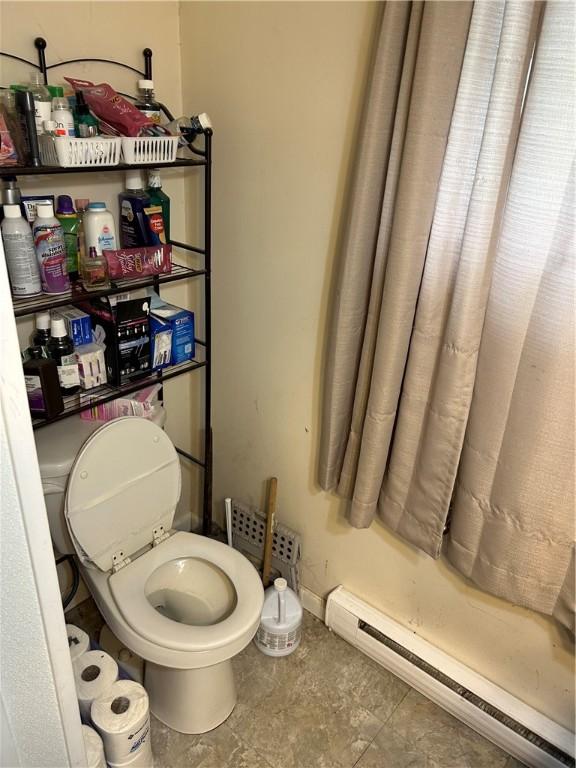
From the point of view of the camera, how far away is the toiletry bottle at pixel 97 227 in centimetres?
141

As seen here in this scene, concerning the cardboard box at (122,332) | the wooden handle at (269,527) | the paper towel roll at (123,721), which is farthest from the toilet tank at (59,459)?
the wooden handle at (269,527)

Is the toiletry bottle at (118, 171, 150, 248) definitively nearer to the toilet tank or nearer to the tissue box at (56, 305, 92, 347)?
the tissue box at (56, 305, 92, 347)

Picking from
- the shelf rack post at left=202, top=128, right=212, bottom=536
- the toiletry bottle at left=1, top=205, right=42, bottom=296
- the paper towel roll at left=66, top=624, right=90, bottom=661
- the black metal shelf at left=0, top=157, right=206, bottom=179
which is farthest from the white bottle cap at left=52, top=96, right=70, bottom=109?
the paper towel roll at left=66, top=624, right=90, bottom=661

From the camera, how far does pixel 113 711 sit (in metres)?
1.38

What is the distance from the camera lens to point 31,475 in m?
0.70

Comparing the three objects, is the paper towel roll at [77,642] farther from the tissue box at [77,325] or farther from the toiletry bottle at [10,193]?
the toiletry bottle at [10,193]

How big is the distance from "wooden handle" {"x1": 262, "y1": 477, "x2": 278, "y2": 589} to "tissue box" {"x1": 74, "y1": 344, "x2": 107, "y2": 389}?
63cm

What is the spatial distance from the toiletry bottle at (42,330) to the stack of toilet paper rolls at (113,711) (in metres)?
0.79

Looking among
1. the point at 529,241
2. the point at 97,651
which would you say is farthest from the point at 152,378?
the point at 529,241

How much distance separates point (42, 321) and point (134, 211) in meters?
0.37

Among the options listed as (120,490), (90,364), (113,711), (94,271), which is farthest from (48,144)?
(113,711)

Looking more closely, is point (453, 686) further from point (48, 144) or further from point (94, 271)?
point (48, 144)

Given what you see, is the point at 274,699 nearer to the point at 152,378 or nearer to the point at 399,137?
the point at 152,378

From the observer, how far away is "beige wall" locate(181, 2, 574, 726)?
140 cm
